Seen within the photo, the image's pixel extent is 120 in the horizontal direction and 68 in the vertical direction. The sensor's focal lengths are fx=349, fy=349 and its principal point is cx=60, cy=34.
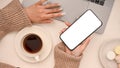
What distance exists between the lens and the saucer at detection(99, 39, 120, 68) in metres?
1.16

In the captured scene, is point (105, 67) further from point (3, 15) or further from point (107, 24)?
point (3, 15)

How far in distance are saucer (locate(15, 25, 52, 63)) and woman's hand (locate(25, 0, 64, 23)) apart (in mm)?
33

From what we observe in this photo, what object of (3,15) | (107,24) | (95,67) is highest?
(3,15)

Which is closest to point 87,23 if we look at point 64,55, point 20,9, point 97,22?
point 97,22

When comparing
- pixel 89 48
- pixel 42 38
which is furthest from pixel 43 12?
pixel 89 48

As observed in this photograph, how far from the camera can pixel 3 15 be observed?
1201 millimetres

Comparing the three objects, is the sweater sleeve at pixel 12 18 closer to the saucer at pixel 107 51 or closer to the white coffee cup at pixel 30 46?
the white coffee cup at pixel 30 46

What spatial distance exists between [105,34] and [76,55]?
12 cm

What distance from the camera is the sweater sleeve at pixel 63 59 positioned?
3.77 feet

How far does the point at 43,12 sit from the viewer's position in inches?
47.2

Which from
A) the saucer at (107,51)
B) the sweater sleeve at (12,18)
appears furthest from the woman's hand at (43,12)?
the saucer at (107,51)

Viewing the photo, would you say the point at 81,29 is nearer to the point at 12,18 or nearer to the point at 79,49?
the point at 79,49

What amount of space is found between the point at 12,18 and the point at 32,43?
0.36 ft

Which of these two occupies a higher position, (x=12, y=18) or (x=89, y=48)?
(x=12, y=18)
